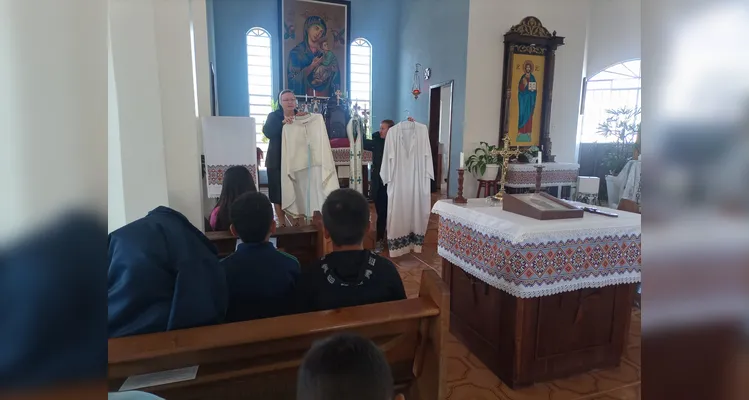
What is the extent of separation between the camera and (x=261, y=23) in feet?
31.4

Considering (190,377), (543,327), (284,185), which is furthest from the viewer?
(284,185)

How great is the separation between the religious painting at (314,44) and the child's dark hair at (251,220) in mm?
8154

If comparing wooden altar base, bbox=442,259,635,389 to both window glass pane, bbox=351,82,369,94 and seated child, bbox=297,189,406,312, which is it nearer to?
seated child, bbox=297,189,406,312

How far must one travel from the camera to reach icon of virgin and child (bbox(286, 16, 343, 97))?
9727 mm

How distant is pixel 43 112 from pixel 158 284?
1.14 meters

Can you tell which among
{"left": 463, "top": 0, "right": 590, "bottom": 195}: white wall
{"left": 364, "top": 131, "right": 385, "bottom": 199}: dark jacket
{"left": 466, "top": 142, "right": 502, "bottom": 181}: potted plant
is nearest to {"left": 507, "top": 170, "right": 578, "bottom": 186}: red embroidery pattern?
{"left": 466, "top": 142, "right": 502, "bottom": 181}: potted plant

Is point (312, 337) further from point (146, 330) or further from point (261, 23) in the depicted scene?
point (261, 23)

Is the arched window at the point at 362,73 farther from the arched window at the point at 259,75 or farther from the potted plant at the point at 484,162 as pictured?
the potted plant at the point at 484,162

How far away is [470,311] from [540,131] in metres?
5.70

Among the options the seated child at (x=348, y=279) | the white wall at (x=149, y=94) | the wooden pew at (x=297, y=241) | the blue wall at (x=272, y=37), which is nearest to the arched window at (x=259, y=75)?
the blue wall at (x=272, y=37)

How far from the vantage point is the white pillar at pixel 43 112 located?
0.21 metres

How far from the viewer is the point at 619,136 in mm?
7492

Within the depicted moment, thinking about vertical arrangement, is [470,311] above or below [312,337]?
below

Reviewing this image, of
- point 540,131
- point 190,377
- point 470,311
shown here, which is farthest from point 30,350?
point 540,131
